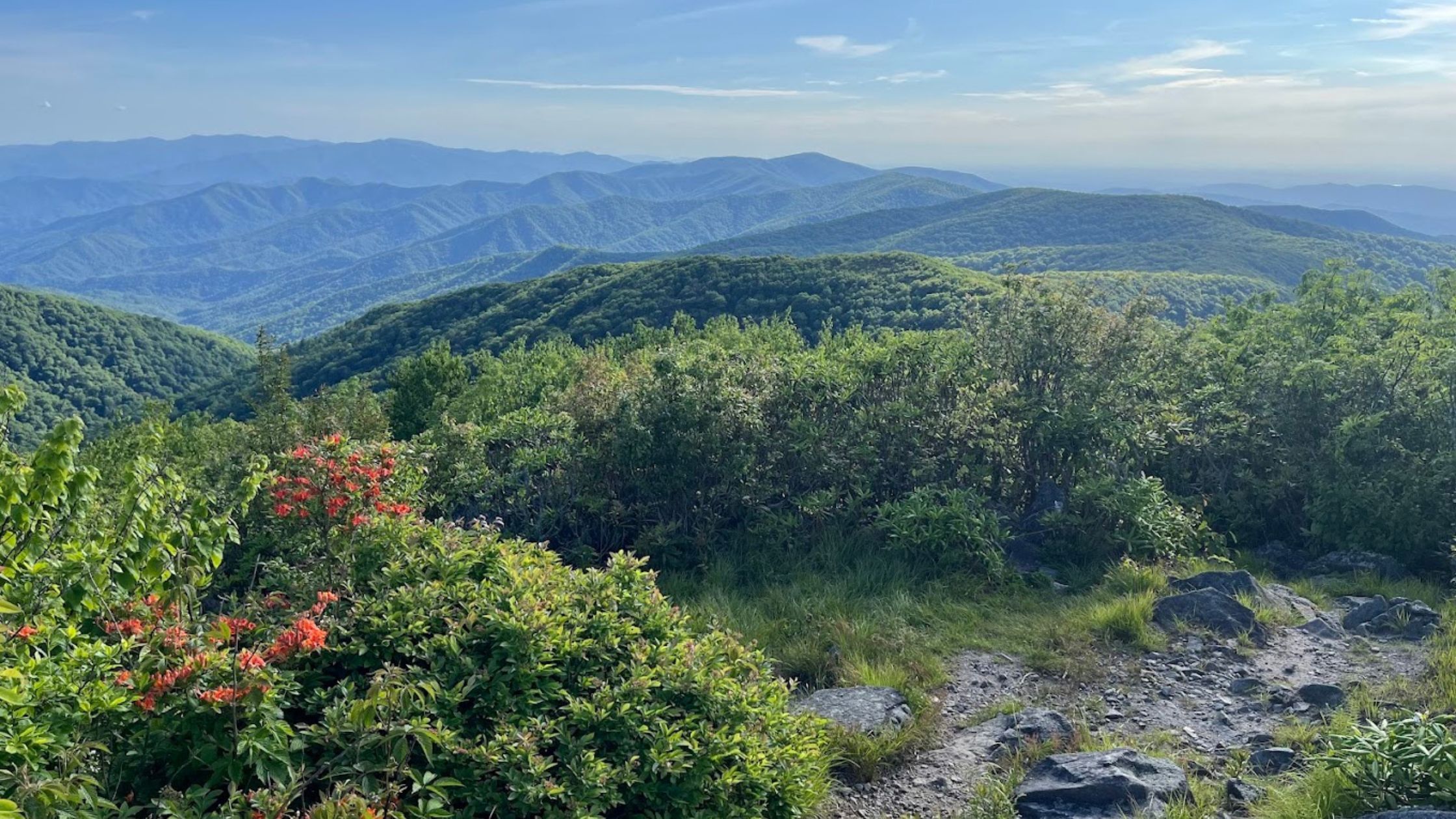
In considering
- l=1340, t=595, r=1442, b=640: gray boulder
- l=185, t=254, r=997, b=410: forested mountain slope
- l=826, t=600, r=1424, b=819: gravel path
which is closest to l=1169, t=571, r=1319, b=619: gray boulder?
l=1340, t=595, r=1442, b=640: gray boulder

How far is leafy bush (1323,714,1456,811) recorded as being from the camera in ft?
12.0

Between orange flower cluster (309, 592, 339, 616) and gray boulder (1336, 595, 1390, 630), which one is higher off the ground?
orange flower cluster (309, 592, 339, 616)

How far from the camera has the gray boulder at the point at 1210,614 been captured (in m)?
6.32

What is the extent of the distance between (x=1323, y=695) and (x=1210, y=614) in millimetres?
1132

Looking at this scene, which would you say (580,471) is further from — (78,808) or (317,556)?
(78,808)

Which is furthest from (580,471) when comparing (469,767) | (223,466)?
(469,767)

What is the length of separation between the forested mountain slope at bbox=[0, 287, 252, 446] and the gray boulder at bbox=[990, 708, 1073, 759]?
4269 inches

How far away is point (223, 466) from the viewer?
7172 millimetres

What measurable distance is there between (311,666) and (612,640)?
130cm

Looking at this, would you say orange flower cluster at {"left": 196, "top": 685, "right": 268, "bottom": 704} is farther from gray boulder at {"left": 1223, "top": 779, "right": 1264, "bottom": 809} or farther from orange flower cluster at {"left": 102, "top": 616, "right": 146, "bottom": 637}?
gray boulder at {"left": 1223, "top": 779, "right": 1264, "bottom": 809}

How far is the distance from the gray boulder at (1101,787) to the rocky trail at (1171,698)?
0.02 metres

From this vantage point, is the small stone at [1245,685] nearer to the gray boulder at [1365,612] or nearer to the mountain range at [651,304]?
the gray boulder at [1365,612]

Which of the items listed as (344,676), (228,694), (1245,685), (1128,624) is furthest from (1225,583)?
(228,694)

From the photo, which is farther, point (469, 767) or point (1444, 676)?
point (1444, 676)
